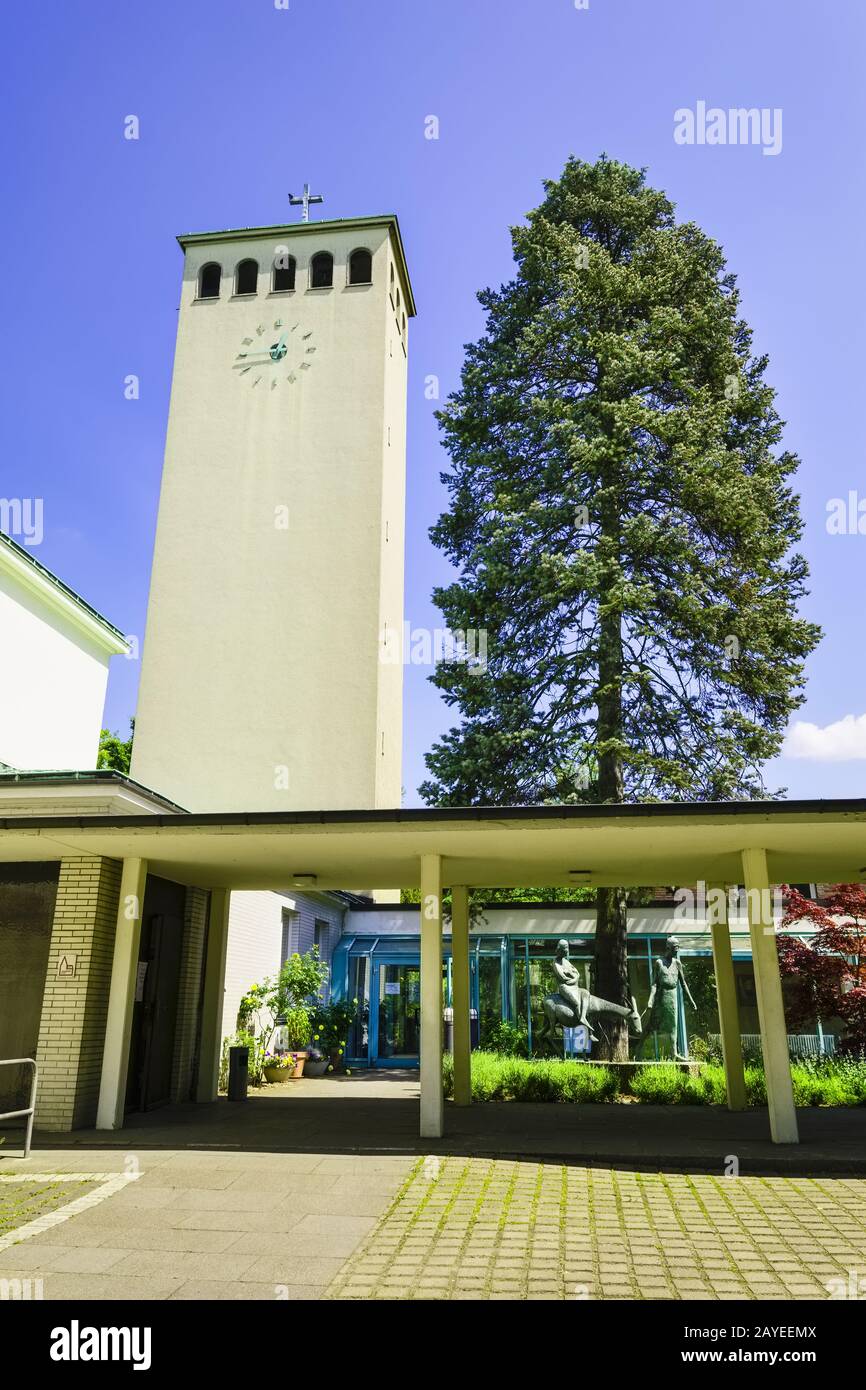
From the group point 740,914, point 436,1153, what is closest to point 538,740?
point 740,914

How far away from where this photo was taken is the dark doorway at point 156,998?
12469mm

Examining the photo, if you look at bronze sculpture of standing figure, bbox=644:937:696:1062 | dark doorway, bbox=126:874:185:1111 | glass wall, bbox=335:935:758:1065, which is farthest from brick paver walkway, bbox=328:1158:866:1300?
glass wall, bbox=335:935:758:1065

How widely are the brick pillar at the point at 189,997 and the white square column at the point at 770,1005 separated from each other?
809cm

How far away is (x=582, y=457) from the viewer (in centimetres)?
1866

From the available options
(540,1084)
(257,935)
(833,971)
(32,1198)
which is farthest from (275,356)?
(32,1198)

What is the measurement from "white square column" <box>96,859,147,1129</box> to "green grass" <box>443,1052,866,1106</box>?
534 centimetres

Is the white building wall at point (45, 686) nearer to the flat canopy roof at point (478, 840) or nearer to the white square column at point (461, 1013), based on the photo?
the flat canopy roof at point (478, 840)

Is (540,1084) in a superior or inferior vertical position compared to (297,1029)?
inferior

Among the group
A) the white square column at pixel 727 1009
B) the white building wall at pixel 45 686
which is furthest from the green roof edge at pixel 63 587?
the white square column at pixel 727 1009

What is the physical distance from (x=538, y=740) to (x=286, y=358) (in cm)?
1557

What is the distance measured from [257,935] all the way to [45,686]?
7.34 m

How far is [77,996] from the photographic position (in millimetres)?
11031

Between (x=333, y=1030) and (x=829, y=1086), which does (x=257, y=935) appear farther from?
(x=829, y=1086)
